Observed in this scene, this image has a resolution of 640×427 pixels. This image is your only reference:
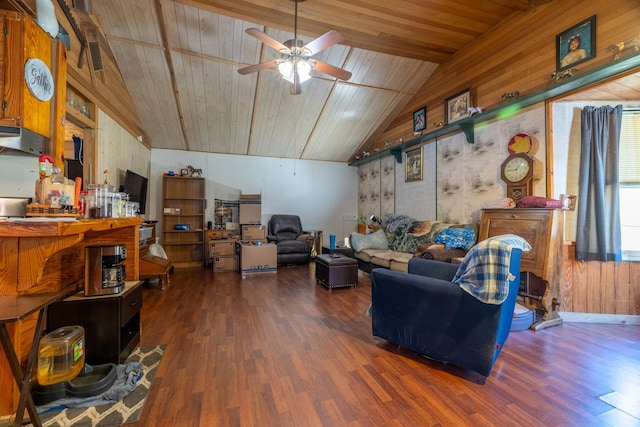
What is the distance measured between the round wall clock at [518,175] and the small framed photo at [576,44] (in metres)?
0.98

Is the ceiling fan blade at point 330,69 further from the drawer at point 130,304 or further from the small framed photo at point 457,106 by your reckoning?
the drawer at point 130,304

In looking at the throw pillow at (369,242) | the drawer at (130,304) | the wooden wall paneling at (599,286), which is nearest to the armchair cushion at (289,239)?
Result: the throw pillow at (369,242)

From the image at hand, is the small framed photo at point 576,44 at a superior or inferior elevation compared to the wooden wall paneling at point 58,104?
superior

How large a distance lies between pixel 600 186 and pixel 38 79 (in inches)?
198

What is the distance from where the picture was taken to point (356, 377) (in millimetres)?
1874

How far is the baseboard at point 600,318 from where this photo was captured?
2.80 meters

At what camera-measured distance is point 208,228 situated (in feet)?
19.3

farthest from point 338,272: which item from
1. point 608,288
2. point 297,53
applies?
point 608,288

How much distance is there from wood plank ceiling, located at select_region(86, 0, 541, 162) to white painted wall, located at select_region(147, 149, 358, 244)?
1.12 ft

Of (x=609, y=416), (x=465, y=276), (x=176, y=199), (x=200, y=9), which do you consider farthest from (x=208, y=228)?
(x=609, y=416)

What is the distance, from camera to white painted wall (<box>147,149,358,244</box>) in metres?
6.03

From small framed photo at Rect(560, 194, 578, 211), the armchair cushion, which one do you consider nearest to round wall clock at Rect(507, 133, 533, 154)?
small framed photo at Rect(560, 194, 578, 211)

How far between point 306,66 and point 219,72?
2062mm

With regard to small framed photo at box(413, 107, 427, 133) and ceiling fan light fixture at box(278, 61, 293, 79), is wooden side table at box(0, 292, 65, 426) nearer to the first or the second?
ceiling fan light fixture at box(278, 61, 293, 79)
